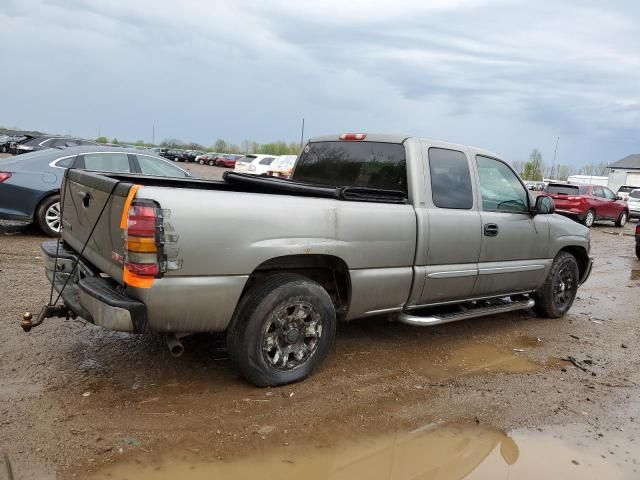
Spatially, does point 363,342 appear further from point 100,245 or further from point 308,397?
point 100,245

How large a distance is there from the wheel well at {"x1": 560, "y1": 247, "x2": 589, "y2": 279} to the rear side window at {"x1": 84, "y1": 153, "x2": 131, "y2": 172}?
22.8 ft

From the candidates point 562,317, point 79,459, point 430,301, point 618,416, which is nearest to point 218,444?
point 79,459

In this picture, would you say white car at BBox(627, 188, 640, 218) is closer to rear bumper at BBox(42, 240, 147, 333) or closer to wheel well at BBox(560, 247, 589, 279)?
wheel well at BBox(560, 247, 589, 279)

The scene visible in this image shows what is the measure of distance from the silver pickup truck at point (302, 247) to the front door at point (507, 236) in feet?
0.06

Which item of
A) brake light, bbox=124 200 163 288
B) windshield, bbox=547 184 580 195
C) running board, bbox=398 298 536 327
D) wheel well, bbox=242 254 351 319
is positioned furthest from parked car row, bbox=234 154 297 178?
brake light, bbox=124 200 163 288

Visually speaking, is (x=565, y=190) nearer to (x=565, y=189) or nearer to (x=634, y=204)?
(x=565, y=189)

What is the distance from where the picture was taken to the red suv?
1866cm

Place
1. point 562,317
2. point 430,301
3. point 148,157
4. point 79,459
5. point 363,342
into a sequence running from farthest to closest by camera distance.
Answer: point 148,157 < point 562,317 < point 363,342 < point 430,301 < point 79,459

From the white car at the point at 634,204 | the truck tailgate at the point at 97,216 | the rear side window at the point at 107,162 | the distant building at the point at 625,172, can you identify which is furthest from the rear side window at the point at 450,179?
the distant building at the point at 625,172

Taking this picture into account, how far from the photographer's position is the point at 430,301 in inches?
186

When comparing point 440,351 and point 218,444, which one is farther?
point 440,351

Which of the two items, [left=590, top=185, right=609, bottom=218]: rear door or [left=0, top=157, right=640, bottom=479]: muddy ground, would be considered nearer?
[left=0, top=157, right=640, bottom=479]: muddy ground

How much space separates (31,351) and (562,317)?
578cm

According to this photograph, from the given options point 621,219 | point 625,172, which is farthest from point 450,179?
point 625,172
